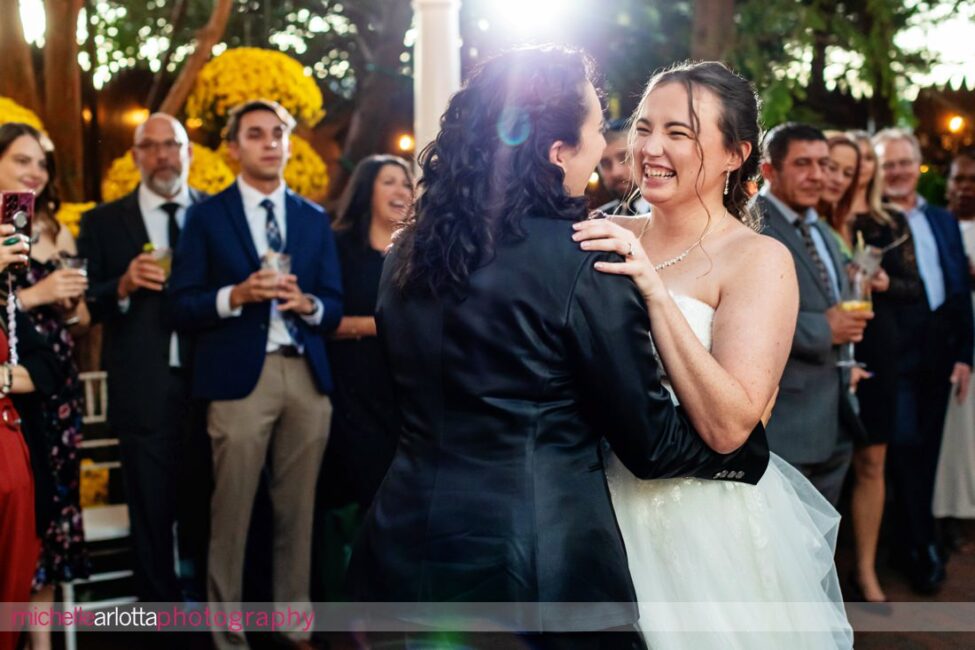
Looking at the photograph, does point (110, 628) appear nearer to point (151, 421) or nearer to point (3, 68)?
point (151, 421)

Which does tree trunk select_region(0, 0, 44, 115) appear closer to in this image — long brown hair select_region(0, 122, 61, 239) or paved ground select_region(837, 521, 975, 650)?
long brown hair select_region(0, 122, 61, 239)

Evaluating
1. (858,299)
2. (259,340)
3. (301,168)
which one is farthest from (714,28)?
(259,340)

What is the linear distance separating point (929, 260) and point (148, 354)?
147 inches

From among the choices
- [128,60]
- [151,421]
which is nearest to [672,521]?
[151,421]

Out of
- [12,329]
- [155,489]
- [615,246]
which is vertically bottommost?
[155,489]

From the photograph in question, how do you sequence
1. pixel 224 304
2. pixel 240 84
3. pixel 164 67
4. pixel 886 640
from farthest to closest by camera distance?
pixel 164 67 < pixel 240 84 < pixel 886 640 < pixel 224 304

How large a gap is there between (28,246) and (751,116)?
80.8 inches

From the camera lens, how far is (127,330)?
4.45 m

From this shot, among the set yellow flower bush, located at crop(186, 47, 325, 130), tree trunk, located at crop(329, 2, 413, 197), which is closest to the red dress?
yellow flower bush, located at crop(186, 47, 325, 130)

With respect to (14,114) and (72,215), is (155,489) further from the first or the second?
(14,114)

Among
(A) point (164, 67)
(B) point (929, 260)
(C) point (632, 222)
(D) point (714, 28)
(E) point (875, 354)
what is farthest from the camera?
(D) point (714, 28)

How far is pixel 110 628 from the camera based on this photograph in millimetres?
4730

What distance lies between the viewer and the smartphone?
3.17 metres

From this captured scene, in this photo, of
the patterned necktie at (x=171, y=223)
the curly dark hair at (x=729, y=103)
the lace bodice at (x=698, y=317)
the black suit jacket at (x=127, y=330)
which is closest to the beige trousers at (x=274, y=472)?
the black suit jacket at (x=127, y=330)
